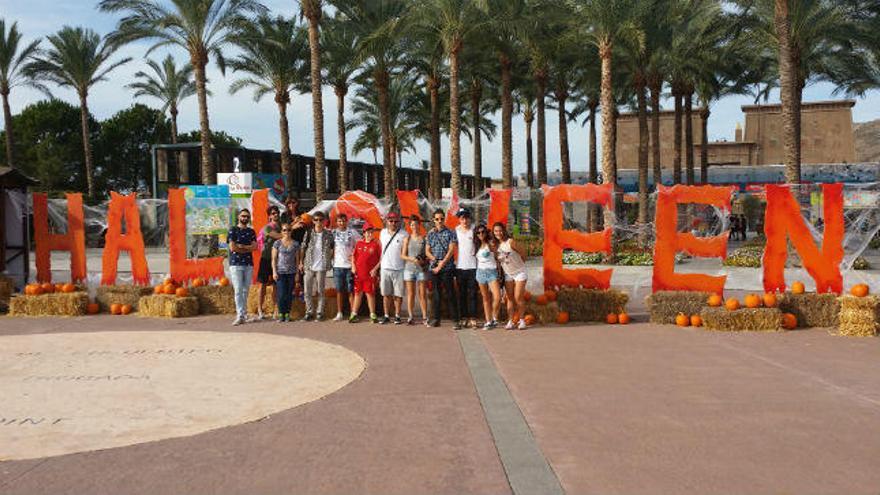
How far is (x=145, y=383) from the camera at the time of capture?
7.44 metres

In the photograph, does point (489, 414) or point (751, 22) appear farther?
point (751, 22)

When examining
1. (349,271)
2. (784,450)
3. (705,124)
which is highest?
(705,124)

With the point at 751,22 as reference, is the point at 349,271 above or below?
below

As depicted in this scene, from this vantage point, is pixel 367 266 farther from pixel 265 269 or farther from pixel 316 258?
pixel 265 269

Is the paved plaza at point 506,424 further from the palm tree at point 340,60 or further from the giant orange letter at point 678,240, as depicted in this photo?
the palm tree at point 340,60

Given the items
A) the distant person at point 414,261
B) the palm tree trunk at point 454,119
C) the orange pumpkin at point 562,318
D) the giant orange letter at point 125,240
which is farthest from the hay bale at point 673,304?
the palm tree trunk at point 454,119

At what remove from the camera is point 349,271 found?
1158cm

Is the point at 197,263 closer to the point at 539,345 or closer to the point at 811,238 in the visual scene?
the point at 539,345

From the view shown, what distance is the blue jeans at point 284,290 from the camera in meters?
11.6

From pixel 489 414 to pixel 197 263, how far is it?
8.87m

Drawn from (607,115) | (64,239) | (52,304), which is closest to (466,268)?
(52,304)

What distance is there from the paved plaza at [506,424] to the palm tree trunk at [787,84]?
12188 millimetres

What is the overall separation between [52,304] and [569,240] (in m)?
8.97

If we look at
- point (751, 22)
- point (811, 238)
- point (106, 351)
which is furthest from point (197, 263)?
point (751, 22)
